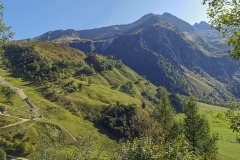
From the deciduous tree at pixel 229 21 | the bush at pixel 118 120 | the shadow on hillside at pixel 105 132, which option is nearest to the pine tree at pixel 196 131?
the deciduous tree at pixel 229 21

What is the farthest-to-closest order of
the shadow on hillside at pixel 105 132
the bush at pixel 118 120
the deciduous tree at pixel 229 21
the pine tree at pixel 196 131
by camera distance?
the bush at pixel 118 120 → the shadow on hillside at pixel 105 132 → the pine tree at pixel 196 131 → the deciduous tree at pixel 229 21

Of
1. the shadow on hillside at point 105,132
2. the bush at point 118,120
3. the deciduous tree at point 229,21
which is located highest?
the deciduous tree at point 229,21

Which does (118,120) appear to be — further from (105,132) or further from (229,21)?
(229,21)

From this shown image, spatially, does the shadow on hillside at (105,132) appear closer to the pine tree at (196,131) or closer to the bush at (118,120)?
the bush at (118,120)

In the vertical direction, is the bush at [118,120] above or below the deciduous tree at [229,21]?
below

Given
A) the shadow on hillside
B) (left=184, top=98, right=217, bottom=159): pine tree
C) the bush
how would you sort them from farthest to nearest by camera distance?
the bush
the shadow on hillside
(left=184, top=98, right=217, bottom=159): pine tree

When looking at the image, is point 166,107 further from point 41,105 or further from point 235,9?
point 41,105

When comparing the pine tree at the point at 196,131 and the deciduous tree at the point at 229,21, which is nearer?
the deciduous tree at the point at 229,21

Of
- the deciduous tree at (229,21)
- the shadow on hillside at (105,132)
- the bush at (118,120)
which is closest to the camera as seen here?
the deciduous tree at (229,21)

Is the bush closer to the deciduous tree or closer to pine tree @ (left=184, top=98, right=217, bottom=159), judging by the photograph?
pine tree @ (left=184, top=98, right=217, bottom=159)

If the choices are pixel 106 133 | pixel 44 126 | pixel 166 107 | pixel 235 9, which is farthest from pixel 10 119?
pixel 235 9

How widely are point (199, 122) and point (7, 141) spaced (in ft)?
276

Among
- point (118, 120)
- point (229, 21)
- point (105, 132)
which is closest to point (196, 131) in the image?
point (229, 21)

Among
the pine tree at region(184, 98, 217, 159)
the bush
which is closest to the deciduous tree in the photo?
the pine tree at region(184, 98, 217, 159)
